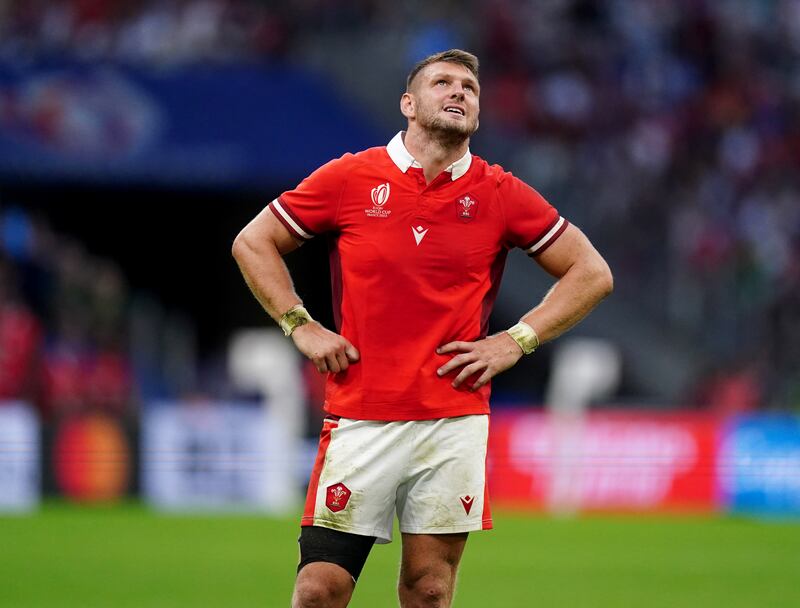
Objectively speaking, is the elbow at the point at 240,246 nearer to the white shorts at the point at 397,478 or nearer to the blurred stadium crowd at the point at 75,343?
the white shorts at the point at 397,478

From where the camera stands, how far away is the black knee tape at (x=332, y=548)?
6176 mm

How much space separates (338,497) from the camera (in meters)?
6.22

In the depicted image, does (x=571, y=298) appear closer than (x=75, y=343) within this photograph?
Yes

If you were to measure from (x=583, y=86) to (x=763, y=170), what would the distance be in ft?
9.06

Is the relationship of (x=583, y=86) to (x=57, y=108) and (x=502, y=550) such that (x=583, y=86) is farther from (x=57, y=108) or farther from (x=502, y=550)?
(x=502, y=550)

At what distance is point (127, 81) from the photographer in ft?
68.2

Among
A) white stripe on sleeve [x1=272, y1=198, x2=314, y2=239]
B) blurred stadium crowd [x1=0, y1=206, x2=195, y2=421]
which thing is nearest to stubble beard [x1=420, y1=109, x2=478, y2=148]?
white stripe on sleeve [x1=272, y1=198, x2=314, y2=239]

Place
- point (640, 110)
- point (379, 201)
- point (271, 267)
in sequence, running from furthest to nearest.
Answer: point (640, 110), point (271, 267), point (379, 201)

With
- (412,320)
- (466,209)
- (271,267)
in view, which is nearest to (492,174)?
(466,209)

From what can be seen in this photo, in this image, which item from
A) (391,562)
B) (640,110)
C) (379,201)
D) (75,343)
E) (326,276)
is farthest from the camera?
(326,276)

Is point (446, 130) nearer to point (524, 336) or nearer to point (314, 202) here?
point (314, 202)

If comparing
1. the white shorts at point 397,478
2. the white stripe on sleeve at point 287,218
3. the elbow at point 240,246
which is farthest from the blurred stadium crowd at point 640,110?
the white shorts at point 397,478

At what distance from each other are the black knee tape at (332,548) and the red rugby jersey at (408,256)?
0.46 m

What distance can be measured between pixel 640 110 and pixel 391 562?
10.8m
